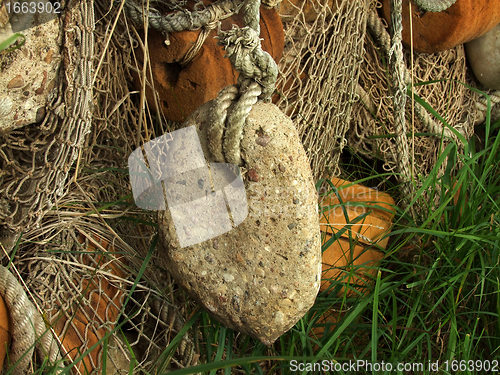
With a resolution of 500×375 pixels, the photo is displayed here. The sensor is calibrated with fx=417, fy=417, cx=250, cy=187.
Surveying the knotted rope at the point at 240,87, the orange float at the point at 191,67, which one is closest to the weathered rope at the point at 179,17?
the orange float at the point at 191,67

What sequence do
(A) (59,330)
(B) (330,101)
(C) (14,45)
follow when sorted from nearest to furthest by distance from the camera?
(C) (14,45) < (A) (59,330) < (B) (330,101)

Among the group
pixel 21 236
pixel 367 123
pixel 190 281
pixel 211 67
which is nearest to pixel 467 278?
pixel 367 123

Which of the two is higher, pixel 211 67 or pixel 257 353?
pixel 211 67

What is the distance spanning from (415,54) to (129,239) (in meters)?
1.47

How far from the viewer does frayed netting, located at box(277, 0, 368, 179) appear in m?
1.48

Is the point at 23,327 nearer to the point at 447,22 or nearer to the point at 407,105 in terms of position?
the point at 407,105

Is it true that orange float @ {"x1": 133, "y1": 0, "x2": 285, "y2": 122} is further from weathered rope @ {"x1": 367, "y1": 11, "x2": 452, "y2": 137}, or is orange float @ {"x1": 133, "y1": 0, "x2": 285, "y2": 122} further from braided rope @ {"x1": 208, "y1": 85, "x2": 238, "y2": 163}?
weathered rope @ {"x1": 367, "y1": 11, "x2": 452, "y2": 137}

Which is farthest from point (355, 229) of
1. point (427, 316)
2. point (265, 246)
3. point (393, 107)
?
point (265, 246)

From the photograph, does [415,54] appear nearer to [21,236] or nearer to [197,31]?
[197,31]

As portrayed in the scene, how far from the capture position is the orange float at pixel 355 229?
1427 millimetres

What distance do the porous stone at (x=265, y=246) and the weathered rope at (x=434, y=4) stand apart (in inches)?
40.3

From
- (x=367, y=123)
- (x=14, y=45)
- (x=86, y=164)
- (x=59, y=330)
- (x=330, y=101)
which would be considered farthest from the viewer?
(x=367, y=123)

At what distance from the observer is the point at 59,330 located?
1174 millimetres

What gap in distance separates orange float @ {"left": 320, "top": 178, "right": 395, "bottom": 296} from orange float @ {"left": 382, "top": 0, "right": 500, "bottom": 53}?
2.30 ft
